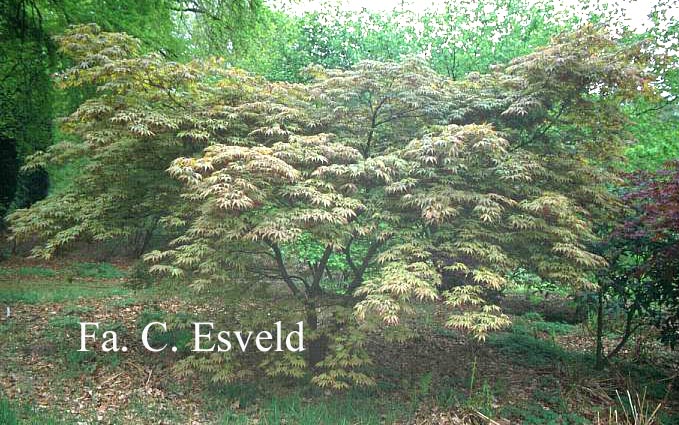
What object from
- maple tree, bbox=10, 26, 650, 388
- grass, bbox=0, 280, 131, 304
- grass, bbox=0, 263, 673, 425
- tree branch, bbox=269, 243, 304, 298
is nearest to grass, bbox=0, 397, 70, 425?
grass, bbox=0, 263, 673, 425

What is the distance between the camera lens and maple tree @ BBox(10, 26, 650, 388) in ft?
14.3

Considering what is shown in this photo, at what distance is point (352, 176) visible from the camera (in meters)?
4.75

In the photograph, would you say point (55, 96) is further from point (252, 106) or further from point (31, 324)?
point (252, 106)

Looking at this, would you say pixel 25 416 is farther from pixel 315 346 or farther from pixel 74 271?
pixel 74 271

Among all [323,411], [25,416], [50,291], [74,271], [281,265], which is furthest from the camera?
[74,271]

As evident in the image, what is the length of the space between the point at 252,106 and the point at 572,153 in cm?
353

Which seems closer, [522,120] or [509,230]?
[509,230]

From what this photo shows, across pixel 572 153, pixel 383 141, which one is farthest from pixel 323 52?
Result: pixel 572 153

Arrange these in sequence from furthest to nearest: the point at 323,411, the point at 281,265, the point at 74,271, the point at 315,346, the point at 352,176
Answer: the point at 74,271
the point at 315,346
the point at 281,265
the point at 323,411
the point at 352,176

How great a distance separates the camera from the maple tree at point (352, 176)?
14.3 ft

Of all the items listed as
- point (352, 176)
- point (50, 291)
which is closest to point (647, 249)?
point (352, 176)

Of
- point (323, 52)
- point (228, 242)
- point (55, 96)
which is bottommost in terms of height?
point (228, 242)

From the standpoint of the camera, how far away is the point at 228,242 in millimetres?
4707

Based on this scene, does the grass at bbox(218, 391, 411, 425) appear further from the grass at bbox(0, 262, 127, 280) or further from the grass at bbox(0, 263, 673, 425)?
the grass at bbox(0, 262, 127, 280)
